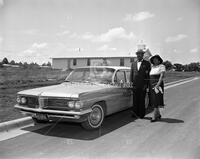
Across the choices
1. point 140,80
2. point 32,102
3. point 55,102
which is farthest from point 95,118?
point 140,80

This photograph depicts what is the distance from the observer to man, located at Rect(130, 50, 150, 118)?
5.77 meters

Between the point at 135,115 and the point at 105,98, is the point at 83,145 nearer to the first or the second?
the point at 105,98

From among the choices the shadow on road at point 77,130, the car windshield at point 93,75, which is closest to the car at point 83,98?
the car windshield at point 93,75

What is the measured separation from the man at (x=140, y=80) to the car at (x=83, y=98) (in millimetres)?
245

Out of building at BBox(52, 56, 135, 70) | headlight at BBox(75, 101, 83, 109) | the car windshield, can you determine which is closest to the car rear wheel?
headlight at BBox(75, 101, 83, 109)

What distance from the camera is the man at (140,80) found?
5.77 meters

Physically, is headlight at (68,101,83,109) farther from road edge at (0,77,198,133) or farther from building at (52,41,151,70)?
building at (52,41,151,70)

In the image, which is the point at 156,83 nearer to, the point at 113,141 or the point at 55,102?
the point at 113,141

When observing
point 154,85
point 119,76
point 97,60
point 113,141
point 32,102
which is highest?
point 97,60

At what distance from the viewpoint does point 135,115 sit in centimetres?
604

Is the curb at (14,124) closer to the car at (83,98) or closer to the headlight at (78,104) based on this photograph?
the car at (83,98)

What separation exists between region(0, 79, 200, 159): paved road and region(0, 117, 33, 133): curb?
261mm

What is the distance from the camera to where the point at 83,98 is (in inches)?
169

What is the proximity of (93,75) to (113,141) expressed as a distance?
2061mm
